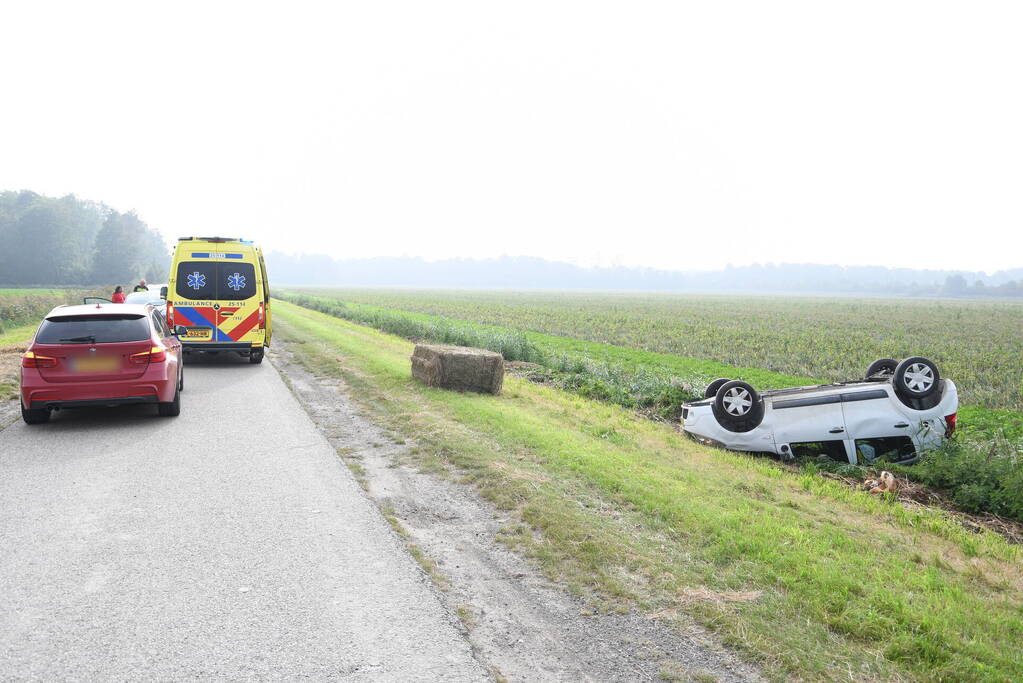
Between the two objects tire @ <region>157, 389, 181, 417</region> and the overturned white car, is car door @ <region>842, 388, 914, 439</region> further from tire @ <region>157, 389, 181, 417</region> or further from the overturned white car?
tire @ <region>157, 389, 181, 417</region>

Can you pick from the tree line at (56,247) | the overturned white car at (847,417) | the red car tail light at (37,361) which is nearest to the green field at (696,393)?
the overturned white car at (847,417)

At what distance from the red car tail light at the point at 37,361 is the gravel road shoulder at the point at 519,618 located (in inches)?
192

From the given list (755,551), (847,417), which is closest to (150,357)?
(755,551)

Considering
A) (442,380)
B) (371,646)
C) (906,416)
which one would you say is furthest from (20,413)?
(906,416)

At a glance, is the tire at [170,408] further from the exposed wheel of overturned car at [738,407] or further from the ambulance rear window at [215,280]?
the exposed wheel of overturned car at [738,407]

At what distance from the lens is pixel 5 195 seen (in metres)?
123

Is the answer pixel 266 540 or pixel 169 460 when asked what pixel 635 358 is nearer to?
pixel 169 460

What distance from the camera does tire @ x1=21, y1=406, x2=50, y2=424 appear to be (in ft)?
28.8

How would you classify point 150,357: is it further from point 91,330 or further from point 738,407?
point 738,407

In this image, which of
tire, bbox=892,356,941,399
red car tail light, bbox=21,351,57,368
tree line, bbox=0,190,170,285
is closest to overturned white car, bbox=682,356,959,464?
tire, bbox=892,356,941,399

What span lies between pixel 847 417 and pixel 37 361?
404 inches

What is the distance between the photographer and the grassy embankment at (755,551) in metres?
3.76

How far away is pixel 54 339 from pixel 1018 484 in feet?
37.0

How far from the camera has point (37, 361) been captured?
28.0 feet
